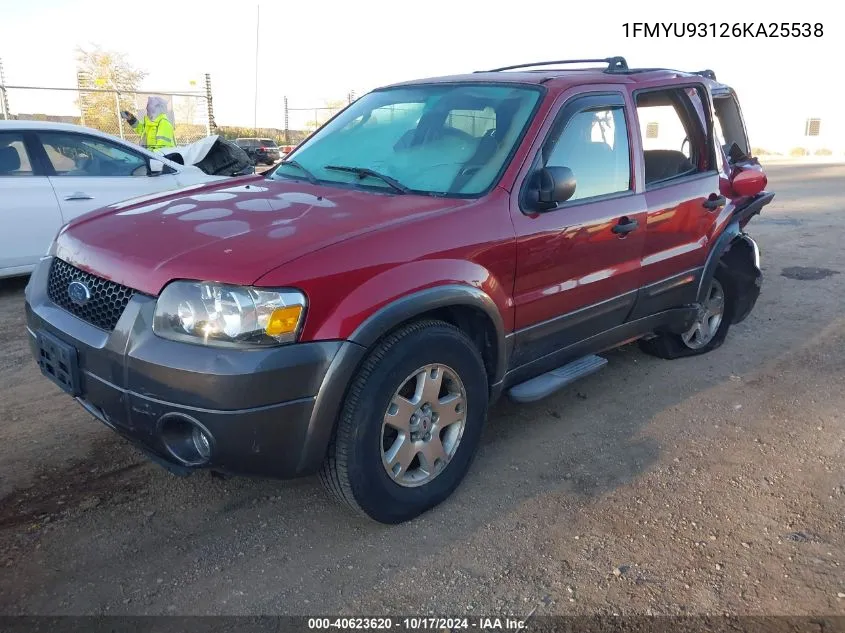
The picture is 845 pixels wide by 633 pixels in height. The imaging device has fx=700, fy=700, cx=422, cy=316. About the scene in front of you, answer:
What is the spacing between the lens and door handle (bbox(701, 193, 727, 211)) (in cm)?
450

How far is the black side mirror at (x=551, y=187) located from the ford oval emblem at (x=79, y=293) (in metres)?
1.95

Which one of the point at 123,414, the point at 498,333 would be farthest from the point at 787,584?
the point at 123,414

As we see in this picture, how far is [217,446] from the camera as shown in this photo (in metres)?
2.50

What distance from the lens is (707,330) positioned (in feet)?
17.1

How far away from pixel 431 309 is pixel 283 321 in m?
0.68

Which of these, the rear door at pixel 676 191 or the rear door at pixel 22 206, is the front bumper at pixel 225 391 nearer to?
the rear door at pixel 676 191

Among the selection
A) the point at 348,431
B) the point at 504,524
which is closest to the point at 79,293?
the point at 348,431

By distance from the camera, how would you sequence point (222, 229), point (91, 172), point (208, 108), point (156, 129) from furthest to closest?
point (208, 108) → point (156, 129) → point (91, 172) → point (222, 229)

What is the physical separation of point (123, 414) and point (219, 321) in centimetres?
57

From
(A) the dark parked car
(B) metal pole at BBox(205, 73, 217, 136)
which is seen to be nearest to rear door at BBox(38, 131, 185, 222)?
(A) the dark parked car

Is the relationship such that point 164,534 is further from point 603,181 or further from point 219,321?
point 603,181

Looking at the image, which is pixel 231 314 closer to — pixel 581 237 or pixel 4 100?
pixel 581 237

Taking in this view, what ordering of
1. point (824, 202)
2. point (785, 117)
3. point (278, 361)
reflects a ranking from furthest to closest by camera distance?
point (785, 117), point (824, 202), point (278, 361)

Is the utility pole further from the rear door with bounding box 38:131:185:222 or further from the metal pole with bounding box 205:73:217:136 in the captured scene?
the rear door with bounding box 38:131:185:222
